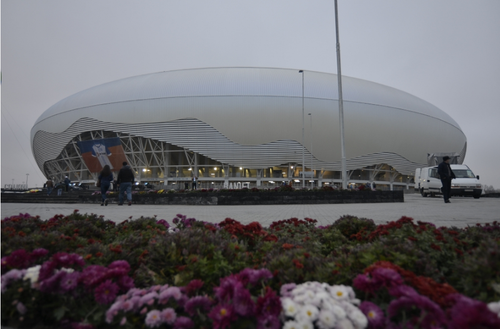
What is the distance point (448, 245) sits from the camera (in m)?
2.52

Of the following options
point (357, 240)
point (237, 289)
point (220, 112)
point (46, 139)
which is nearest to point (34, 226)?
point (237, 289)

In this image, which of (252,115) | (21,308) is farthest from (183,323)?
(252,115)

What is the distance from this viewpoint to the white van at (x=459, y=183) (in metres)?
17.4

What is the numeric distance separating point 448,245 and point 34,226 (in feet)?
13.9

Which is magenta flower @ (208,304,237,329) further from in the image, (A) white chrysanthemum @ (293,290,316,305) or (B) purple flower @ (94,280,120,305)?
(B) purple flower @ (94,280,120,305)

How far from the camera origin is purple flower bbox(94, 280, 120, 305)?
5.26ft

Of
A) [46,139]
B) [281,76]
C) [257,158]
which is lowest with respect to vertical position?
[257,158]

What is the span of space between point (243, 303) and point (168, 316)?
1.18ft

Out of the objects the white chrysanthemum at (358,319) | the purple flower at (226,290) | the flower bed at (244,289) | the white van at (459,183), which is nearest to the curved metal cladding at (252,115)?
the white van at (459,183)

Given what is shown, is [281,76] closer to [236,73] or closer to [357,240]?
[236,73]

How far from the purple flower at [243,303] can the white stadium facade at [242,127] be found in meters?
37.2

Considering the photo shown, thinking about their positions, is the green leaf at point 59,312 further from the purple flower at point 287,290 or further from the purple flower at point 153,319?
the purple flower at point 287,290

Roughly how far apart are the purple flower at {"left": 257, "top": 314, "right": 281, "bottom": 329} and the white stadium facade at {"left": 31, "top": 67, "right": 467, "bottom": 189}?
37.3 metres

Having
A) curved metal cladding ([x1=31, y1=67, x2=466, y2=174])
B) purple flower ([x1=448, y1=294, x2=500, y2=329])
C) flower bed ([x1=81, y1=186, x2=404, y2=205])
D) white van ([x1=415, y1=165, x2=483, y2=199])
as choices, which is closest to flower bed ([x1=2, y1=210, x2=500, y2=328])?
purple flower ([x1=448, y1=294, x2=500, y2=329])
